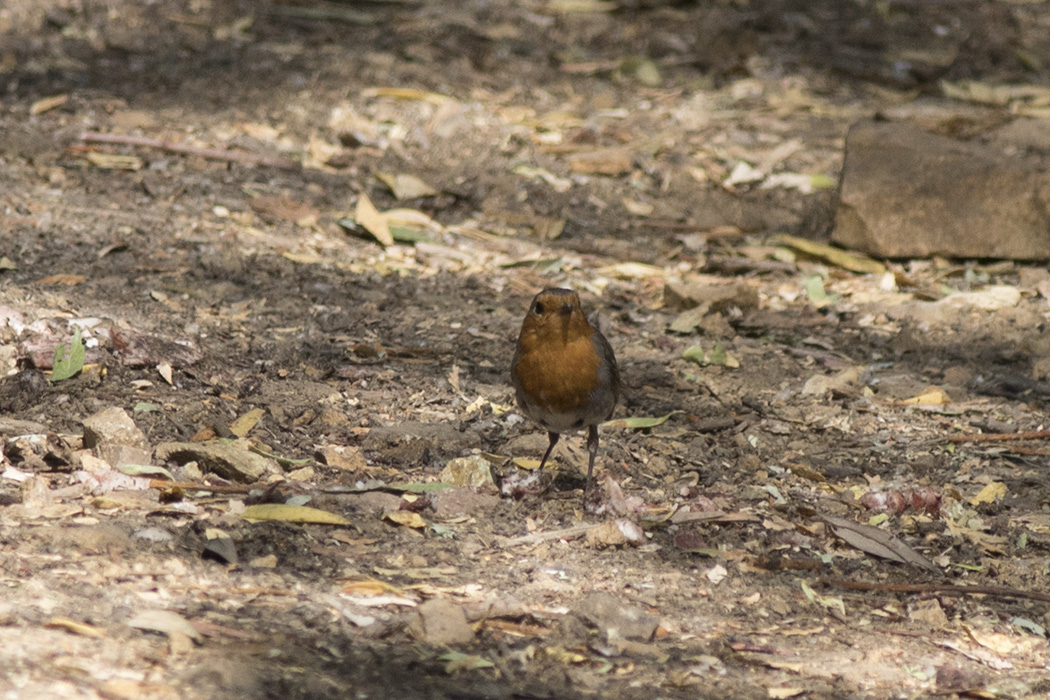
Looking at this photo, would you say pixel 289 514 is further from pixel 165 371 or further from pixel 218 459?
pixel 165 371

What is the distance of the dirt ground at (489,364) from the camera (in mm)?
3029

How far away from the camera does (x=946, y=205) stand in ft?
22.4

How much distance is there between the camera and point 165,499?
3547 millimetres

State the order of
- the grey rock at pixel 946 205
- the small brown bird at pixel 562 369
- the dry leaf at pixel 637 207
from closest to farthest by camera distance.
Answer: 1. the small brown bird at pixel 562 369
2. the grey rock at pixel 946 205
3. the dry leaf at pixel 637 207

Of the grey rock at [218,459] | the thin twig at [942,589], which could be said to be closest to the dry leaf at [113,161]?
the grey rock at [218,459]

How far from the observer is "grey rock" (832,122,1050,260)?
6742 millimetres

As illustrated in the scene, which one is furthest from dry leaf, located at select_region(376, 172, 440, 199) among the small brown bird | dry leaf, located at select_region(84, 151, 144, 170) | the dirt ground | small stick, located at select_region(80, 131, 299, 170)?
the small brown bird

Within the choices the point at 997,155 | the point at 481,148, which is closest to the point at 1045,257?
the point at 997,155

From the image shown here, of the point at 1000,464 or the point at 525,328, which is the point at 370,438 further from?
the point at 1000,464

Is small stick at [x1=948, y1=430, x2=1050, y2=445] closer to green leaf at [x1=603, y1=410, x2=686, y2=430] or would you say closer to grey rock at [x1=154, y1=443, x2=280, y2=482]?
green leaf at [x1=603, y1=410, x2=686, y2=430]

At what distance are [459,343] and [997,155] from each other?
354cm

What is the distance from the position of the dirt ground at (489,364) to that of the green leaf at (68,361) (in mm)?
36

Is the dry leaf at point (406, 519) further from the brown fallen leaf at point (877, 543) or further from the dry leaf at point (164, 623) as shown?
the brown fallen leaf at point (877, 543)

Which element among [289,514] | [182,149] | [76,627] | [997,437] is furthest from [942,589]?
[182,149]
